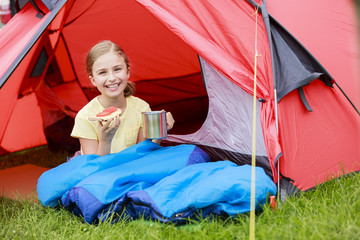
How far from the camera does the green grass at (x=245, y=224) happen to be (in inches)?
67.6

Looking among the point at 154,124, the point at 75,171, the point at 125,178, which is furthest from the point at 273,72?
the point at 75,171

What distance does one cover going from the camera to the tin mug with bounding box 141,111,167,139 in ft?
7.38

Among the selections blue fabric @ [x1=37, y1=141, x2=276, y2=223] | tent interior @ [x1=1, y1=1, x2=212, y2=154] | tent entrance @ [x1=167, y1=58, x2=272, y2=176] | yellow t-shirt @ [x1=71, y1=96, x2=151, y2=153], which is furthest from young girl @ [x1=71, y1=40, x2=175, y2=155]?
tent interior @ [x1=1, y1=1, x2=212, y2=154]

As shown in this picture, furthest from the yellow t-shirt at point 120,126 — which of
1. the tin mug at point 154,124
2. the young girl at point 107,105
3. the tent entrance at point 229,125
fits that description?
the tent entrance at point 229,125

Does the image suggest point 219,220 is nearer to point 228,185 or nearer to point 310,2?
point 228,185

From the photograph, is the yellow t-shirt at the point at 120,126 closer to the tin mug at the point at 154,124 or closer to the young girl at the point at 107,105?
the young girl at the point at 107,105

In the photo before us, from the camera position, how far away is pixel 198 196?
189cm

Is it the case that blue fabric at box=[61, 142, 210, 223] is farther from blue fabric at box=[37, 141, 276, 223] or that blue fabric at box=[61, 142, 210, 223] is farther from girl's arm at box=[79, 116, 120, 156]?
girl's arm at box=[79, 116, 120, 156]

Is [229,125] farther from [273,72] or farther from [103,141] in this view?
[103,141]

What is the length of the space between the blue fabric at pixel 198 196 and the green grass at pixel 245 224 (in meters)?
0.04

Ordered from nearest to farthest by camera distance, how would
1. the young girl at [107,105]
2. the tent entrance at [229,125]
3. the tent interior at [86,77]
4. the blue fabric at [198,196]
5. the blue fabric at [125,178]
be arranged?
the blue fabric at [198,196] < the blue fabric at [125,178] < the tent entrance at [229,125] < the young girl at [107,105] < the tent interior at [86,77]

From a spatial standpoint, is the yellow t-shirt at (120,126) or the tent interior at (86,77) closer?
the yellow t-shirt at (120,126)

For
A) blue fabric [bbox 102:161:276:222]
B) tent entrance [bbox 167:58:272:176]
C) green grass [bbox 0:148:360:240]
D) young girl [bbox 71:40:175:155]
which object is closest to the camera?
green grass [bbox 0:148:360:240]

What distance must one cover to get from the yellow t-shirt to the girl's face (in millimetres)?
128
